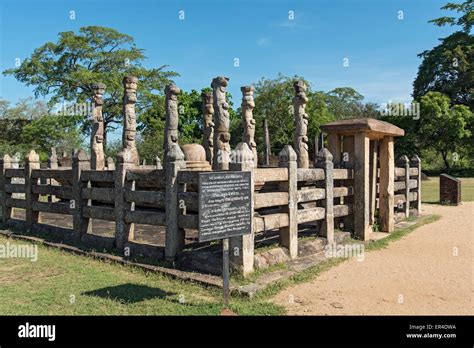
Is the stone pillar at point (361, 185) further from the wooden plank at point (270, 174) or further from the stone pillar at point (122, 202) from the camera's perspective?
the stone pillar at point (122, 202)

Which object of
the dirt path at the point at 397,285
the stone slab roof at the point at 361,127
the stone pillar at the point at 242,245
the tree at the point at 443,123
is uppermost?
the tree at the point at 443,123

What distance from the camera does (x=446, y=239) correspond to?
9422 mm

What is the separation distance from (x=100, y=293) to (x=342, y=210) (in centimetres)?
521

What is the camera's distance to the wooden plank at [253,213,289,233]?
626cm

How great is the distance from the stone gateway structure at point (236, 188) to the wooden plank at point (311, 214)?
0.02 metres

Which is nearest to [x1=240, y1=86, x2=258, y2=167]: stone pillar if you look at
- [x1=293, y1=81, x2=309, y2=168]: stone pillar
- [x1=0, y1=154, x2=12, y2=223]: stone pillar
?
[x1=293, y1=81, x2=309, y2=168]: stone pillar

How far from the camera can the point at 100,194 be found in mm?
7934

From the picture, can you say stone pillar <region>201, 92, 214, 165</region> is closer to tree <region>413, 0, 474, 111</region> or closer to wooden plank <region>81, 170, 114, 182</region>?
wooden plank <region>81, 170, 114, 182</region>

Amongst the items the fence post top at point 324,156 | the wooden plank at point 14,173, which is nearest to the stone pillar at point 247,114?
the fence post top at point 324,156

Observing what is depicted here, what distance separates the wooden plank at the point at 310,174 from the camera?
24.3ft

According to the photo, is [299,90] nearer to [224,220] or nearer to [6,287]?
[224,220]

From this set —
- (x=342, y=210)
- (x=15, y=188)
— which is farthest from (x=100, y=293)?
(x=15, y=188)

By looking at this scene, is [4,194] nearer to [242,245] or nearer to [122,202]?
[122,202]
